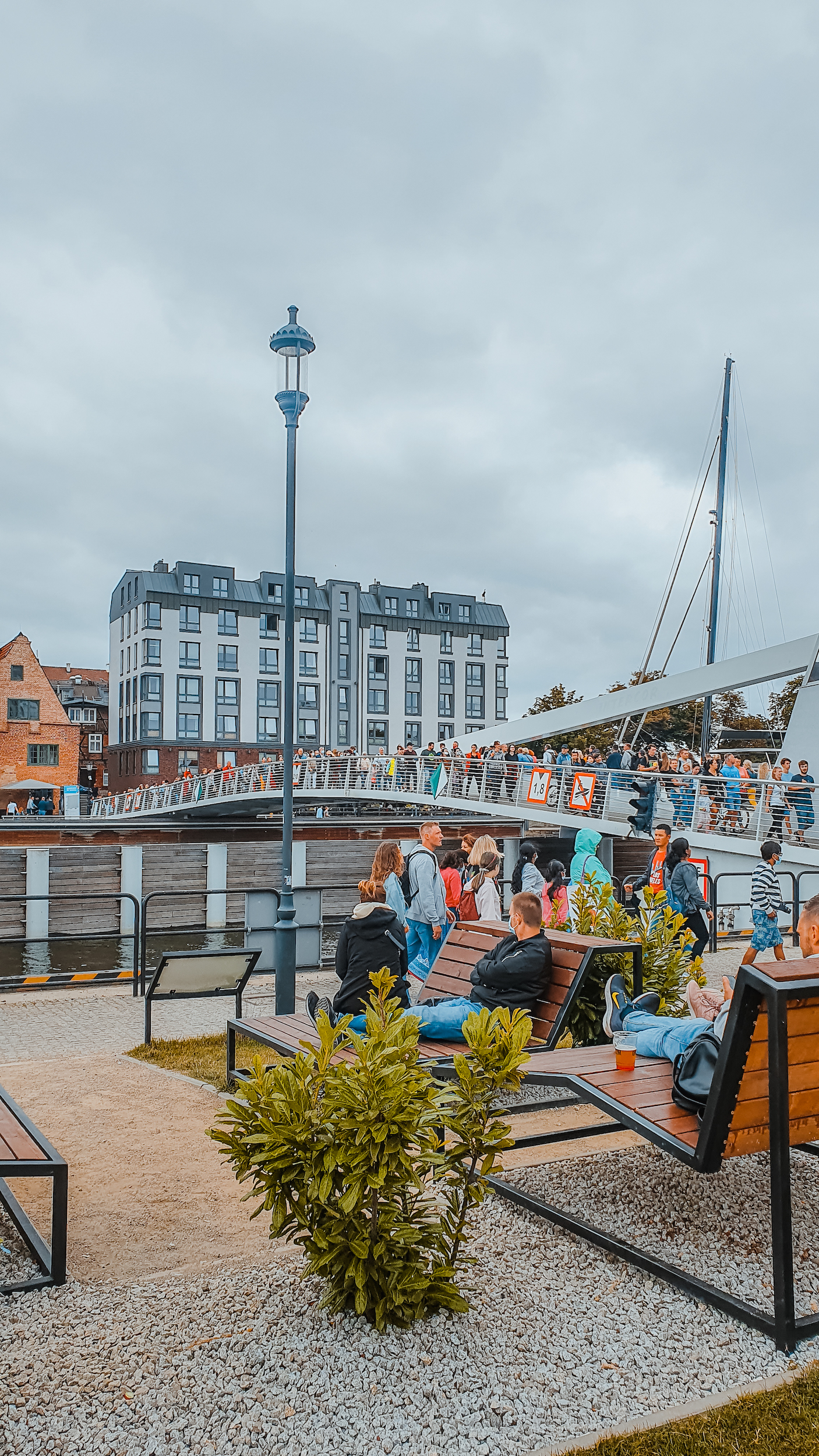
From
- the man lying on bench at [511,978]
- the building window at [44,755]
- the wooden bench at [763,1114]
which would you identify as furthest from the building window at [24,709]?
the wooden bench at [763,1114]

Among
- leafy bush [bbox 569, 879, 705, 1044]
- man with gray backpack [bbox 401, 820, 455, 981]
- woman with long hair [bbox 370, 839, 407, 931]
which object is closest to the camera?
leafy bush [bbox 569, 879, 705, 1044]

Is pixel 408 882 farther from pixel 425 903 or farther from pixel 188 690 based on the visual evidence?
pixel 188 690

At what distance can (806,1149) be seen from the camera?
16.5ft

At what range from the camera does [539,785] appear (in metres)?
28.6

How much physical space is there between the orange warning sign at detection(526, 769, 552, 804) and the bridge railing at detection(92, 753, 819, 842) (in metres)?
0.03

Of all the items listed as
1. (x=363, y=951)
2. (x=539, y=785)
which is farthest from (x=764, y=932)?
(x=539, y=785)

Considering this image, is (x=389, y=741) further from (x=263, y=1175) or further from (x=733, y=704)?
(x=263, y=1175)

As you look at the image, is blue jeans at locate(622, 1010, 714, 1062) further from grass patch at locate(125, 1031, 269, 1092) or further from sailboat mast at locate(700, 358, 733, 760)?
sailboat mast at locate(700, 358, 733, 760)

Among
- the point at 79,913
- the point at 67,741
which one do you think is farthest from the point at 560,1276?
the point at 67,741

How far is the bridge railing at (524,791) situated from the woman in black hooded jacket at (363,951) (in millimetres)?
13627

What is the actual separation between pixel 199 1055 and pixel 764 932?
15.6 feet

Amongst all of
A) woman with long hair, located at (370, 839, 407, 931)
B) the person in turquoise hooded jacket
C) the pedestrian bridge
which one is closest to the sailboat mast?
the pedestrian bridge

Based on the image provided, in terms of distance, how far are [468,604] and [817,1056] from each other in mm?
87642

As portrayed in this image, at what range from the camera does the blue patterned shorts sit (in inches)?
349
